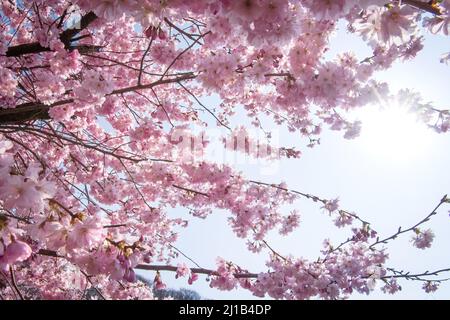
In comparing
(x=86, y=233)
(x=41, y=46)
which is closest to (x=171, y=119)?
(x=41, y=46)

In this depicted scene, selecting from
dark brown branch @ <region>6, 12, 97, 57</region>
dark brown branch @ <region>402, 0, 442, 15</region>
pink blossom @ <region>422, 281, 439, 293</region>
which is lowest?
pink blossom @ <region>422, 281, 439, 293</region>

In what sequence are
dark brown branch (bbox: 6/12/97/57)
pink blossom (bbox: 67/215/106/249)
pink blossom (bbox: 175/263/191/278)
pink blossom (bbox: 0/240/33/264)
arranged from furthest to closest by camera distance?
dark brown branch (bbox: 6/12/97/57) → pink blossom (bbox: 175/263/191/278) → pink blossom (bbox: 67/215/106/249) → pink blossom (bbox: 0/240/33/264)

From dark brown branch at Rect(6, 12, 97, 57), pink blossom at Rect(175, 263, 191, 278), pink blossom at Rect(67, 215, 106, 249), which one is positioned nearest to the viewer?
pink blossom at Rect(67, 215, 106, 249)

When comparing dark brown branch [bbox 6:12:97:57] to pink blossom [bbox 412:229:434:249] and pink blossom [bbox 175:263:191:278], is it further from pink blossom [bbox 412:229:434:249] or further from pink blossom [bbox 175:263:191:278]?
pink blossom [bbox 412:229:434:249]

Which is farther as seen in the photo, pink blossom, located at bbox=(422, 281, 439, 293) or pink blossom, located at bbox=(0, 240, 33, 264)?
pink blossom, located at bbox=(422, 281, 439, 293)

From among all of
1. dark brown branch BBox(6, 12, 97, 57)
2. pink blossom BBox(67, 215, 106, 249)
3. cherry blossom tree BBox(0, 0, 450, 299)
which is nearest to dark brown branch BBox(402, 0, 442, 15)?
cherry blossom tree BBox(0, 0, 450, 299)

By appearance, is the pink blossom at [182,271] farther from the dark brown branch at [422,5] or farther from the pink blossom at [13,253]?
the dark brown branch at [422,5]

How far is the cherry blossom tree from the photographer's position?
75.8 inches

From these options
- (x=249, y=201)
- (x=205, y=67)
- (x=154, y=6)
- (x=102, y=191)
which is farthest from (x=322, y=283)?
(x=102, y=191)

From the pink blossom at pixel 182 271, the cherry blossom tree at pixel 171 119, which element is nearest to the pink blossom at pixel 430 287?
the cherry blossom tree at pixel 171 119

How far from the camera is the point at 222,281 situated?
4445 millimetres

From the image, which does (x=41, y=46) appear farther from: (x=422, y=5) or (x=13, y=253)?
(x=422, y=5)

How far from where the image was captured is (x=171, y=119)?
5566mm
